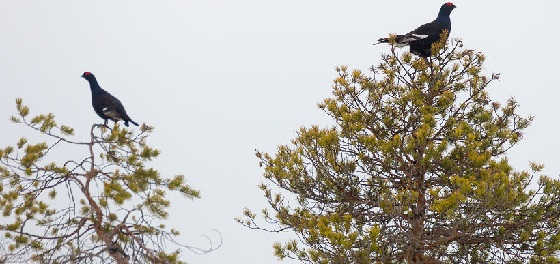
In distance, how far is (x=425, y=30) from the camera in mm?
12867

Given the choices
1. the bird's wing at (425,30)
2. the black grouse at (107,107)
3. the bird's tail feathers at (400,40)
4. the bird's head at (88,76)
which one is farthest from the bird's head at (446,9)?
the bird's head at (88,76)

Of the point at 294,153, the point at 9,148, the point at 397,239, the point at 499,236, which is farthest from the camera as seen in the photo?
the point at 294,153

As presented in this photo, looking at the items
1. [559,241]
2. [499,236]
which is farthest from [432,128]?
[559,241]

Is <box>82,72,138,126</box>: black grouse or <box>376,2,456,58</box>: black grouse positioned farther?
<box>376,2,456,58</box>: black grouse

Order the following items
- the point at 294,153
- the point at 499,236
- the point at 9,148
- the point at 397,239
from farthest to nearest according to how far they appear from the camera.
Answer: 1. the point at 294,153
2. the point at 499,236
3. the point at 397,239
4. the point at 9,148

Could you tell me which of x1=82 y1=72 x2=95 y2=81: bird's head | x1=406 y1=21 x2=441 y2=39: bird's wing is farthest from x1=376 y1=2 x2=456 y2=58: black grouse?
x1=82 y1=72 x2=95 y2=81: bird's head

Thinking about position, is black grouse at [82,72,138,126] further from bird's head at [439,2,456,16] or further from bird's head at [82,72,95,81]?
bird's head at [439,2,456,16]

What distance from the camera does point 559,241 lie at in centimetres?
1137

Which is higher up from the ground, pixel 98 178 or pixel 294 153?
pixel 294 153

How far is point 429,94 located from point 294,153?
265cm

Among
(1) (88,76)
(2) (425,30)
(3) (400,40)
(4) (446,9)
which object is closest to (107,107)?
(1) (88,76)

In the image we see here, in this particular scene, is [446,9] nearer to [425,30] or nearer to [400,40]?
[425,30]

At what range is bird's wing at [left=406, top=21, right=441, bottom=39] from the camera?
12.6 m

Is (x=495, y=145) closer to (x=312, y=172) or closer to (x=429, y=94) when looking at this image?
(x=429, y=94)
